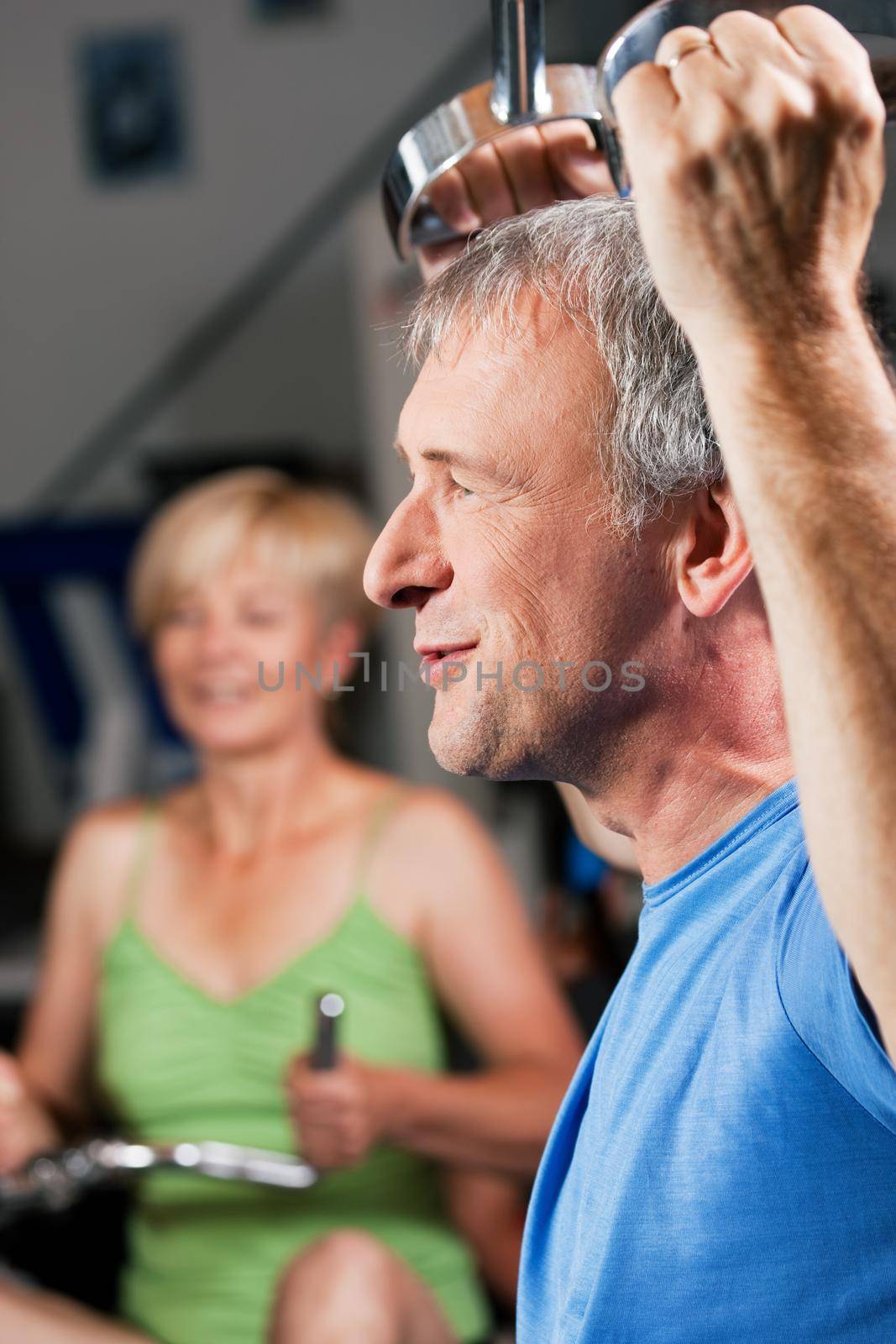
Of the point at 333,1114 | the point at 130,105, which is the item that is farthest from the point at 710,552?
the point at 130,105

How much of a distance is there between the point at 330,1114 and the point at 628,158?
868 millimetres

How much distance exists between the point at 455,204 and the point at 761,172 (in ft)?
0.94

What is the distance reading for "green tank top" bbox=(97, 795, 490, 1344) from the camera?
3.66 ft

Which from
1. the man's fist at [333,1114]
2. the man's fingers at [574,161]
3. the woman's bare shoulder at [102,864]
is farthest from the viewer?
the woman's bare shoulder at [102,864]

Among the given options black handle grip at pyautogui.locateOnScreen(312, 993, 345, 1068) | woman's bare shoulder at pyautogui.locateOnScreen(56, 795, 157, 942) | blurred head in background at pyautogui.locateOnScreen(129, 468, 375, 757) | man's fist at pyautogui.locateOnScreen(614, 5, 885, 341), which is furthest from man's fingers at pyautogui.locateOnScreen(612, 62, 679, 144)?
woman's bare shoulder at pyautogui.locateOnScreen(56, 795, 157, 942)

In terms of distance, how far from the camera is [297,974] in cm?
119

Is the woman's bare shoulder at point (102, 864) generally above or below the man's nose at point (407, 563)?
below

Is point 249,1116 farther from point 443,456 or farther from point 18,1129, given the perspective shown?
point 443,456

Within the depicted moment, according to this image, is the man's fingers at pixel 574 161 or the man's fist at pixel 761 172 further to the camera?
the man's fingers at pixel 574 161

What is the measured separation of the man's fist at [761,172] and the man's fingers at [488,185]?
0.84 feet

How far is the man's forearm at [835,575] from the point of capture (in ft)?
1.02

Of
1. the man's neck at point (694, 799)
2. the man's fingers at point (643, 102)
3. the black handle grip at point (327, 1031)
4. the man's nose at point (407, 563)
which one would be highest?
the man's fingers at point (643, 102)

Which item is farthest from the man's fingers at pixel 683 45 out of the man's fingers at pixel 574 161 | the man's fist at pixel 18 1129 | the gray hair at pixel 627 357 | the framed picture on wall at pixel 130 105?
the framed picture on wall at pixel 130 105

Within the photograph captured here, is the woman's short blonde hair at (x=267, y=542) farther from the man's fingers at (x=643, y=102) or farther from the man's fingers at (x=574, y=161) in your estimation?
the man's fingers at (x=643, y=102)
